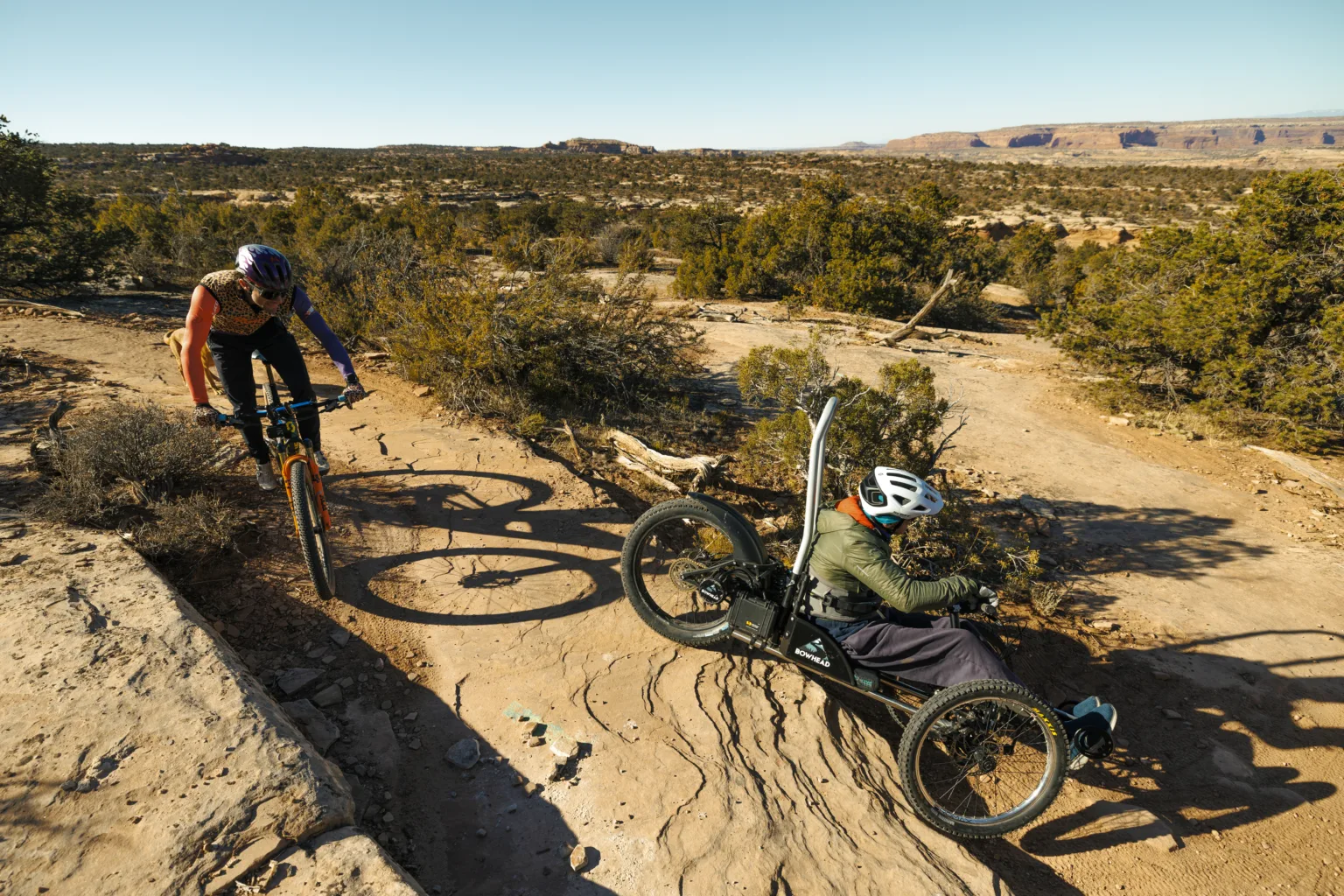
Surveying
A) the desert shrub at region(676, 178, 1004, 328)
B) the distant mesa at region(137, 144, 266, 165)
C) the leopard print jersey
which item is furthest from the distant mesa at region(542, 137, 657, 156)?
the leopard print jersey

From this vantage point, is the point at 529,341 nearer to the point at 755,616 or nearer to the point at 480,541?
the point at 480,541

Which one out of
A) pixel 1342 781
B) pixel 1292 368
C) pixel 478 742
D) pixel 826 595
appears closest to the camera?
pixel 478 742

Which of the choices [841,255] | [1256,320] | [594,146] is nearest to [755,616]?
[1256,320]

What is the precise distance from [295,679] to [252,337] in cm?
217

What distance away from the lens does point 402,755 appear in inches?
118

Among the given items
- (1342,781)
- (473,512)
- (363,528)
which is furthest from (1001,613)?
(363,528)

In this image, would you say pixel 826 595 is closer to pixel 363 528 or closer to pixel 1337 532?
pixel 363 528

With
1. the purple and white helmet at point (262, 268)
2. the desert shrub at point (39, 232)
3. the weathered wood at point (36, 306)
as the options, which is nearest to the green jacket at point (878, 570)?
the purple and white helmet at point (262, 268)

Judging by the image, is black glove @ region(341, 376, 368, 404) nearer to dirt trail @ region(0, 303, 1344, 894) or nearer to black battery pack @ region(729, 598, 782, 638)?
dirt trail @ region(0, 303, 1344, 894)

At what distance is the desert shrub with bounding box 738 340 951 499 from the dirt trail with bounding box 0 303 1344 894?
85.5 inches

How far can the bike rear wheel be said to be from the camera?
3.62 metres

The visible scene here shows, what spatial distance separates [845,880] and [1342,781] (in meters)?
3.94

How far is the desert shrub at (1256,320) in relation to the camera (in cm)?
907

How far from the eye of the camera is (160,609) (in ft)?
10.3
